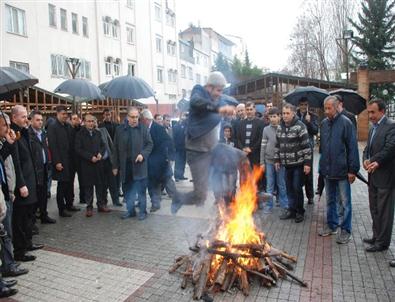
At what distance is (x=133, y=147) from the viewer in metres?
7.77

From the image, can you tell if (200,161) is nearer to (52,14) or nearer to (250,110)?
(250,110)

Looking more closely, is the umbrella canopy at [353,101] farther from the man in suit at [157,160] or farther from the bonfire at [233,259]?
the bonfire at [233,259]

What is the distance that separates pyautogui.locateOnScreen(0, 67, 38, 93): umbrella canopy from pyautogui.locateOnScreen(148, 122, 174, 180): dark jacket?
294cm

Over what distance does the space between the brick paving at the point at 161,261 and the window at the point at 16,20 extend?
55.8 feet

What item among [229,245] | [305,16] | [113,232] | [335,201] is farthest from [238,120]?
[305,16]

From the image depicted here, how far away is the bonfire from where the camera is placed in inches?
178

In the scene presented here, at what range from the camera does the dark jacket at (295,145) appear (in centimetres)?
697

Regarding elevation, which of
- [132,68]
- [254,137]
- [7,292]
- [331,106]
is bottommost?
[7,292]

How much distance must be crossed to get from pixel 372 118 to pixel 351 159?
2.53 feet

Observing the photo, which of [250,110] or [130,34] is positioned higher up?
[130,34]

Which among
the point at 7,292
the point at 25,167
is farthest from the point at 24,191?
the point at 7,292

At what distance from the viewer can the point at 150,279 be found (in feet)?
15.8

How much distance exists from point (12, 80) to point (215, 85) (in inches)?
129

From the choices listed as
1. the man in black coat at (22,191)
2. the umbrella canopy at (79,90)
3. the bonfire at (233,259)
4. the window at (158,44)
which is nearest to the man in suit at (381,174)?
the bonfire at (233,259)
